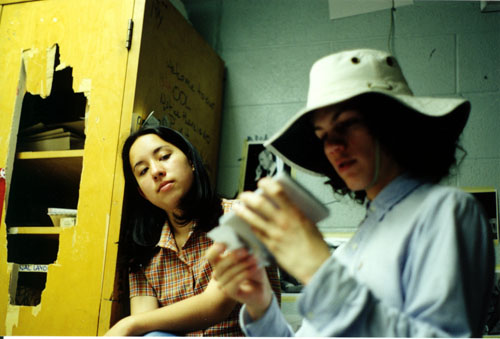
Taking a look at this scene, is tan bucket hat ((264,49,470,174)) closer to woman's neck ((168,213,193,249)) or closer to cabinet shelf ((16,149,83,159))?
woman's neck ((168,213,193,249))

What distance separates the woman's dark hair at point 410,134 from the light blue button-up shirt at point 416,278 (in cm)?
6

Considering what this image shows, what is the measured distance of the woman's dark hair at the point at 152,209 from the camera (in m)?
1.42

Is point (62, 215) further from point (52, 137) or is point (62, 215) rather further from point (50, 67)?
point (50, 67)

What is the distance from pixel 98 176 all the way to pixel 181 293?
486 mm

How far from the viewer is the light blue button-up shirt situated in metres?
0.62

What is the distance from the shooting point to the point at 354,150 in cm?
80

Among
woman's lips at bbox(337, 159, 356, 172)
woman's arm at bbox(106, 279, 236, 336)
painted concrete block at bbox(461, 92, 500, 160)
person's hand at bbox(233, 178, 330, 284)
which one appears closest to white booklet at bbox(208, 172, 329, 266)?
person's hand at bbox(233, 178, 330, 284)

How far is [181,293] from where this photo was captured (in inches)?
53.2

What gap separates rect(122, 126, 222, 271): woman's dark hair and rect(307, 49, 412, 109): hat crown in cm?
66

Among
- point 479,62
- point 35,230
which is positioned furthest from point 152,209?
point 479,62

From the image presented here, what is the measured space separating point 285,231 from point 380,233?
→ 0.22 metres

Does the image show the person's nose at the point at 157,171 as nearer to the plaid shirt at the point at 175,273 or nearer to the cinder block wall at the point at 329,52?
the plaid shirt at the point at 175,273

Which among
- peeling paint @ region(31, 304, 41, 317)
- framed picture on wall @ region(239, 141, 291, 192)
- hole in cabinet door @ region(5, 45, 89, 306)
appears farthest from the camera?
framed picture on wall @ region(239, 141, 291, 192)

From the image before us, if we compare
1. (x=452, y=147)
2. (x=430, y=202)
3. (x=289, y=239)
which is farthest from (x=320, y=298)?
(x=452, y=147)
